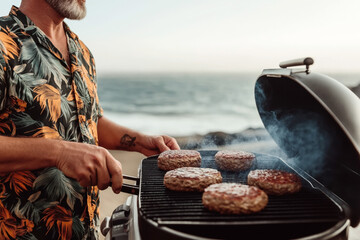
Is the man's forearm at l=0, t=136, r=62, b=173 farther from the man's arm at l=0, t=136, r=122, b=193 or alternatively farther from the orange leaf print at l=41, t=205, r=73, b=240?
the orange leaf print at l=41, t=205, r=73, b=240

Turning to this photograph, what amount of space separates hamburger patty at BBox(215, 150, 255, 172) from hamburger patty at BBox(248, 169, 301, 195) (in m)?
0.34

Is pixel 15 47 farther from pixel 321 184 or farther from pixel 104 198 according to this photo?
pixel 104 198

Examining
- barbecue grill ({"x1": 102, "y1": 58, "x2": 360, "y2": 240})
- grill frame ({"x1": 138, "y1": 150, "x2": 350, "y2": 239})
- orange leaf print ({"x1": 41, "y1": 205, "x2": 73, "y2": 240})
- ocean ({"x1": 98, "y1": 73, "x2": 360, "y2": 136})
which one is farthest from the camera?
ocean ({"x1": 98, "y1": 73, "x2": 360, "y2": 136})

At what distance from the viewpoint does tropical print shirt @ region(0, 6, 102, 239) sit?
6.15ft

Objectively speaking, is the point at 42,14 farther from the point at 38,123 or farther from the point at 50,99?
the point at 38,123

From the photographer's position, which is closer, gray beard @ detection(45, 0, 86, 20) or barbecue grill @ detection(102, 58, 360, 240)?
barbecue grill @ detection(102, 58, 360, 240)

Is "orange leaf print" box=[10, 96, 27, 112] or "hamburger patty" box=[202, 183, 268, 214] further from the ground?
"orange leaf print" box=[10, 96, 27, 112]

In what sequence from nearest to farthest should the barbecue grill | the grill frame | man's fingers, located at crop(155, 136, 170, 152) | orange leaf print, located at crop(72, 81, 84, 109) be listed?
the grill frame < the barbecue grill < orange leaf print, located at crop(72, 81, 84, 109) < man's fingers, located at crop(155, 136, 170, 152)

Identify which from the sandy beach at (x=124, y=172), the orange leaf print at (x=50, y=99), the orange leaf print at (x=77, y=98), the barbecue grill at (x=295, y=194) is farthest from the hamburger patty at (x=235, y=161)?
the sandy beach at (x=124, y=172)

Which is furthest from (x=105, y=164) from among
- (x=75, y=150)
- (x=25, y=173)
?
(x=25, y=173)

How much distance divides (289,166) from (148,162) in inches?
44.5

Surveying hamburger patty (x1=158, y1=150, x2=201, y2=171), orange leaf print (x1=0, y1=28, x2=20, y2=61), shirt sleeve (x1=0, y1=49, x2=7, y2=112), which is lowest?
hamburger patty (x1=158, y1=150, x2=201, y2=171)

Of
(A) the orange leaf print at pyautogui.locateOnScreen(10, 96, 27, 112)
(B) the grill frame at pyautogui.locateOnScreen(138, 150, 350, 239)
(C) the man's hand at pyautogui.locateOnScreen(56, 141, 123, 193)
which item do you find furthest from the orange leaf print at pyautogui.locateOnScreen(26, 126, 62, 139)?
(B) the grill frame at pyautogui.locateOnScreen(138, 150, 350, 239)

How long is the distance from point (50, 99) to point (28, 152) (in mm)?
430
